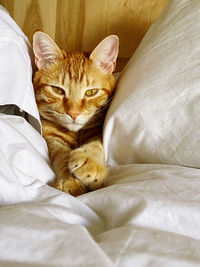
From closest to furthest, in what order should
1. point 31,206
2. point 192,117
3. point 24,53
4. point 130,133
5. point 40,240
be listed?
1. point 40,240
2. point 31,206
3. point 192,117
4. point 130,133
5. point 24,53

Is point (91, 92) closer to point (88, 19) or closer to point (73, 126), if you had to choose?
point (73, 126)

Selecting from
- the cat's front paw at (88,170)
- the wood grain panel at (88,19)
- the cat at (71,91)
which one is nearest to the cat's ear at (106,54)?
the cat at (71,91)

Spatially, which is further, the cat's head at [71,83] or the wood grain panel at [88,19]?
the wood grain panel at [88,19]

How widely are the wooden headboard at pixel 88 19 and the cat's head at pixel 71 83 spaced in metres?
0.43

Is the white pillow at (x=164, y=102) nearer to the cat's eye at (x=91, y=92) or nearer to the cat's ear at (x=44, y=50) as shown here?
the cat's eye at (x=91, y=92)

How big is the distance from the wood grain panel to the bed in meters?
0.48

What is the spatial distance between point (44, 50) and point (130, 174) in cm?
71

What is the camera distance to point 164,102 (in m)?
0.77

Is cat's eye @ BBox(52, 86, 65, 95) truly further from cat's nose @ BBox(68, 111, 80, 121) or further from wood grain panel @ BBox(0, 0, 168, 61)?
wood grain panel @ BBox(0, 0, 168, 61)

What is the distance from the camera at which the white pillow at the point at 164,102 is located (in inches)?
29.1

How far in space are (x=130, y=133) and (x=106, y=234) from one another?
42 centimetres

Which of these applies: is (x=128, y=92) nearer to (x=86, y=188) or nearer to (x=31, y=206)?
(x=86, y=188)

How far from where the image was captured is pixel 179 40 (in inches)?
33.2

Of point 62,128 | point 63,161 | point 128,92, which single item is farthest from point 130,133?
point 62,128
